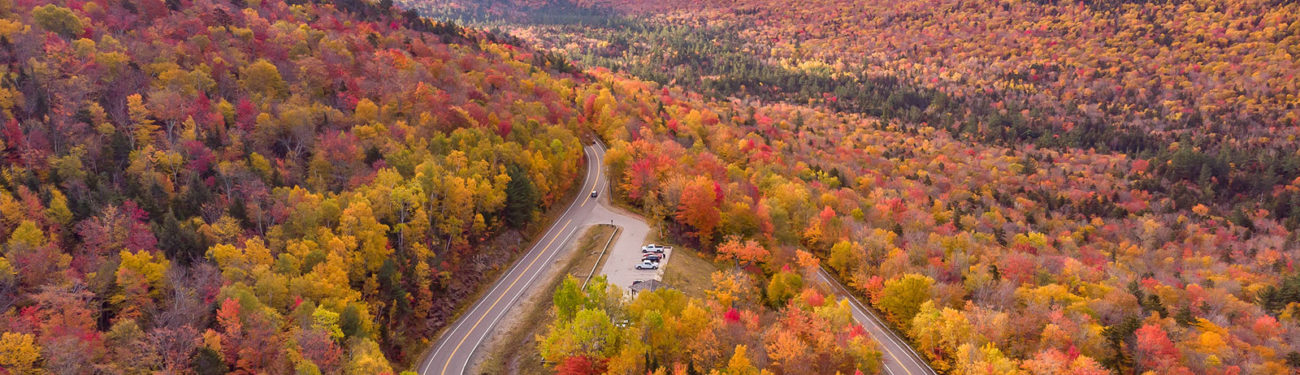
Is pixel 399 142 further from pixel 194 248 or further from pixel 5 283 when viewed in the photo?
pixel 5 283

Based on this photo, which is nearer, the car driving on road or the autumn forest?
the autumn forest

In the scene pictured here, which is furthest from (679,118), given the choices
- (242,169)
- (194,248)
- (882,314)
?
(194,248)

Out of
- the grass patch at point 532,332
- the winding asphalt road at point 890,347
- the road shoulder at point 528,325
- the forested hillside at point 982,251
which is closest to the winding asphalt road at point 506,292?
the road shoulder at point 528,325

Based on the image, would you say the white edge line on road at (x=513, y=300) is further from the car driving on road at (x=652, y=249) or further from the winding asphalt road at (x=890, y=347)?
the winding asphalt road at (x=890, y=347)

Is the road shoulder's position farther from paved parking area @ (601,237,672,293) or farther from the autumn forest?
paved parking area @ (601,237,672,293)

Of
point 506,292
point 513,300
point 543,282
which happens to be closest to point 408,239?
point 506,292

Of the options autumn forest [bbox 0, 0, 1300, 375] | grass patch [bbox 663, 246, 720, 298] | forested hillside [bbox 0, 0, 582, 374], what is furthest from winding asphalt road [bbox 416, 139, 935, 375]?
grass patch [bbox 663, 246, 720, 298]

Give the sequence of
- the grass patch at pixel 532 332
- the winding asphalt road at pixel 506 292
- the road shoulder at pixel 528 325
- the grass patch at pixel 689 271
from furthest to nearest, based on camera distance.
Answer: the grass patch at pixel 689 271 → the winding asphalt road at pixel 506 292 → the road shoulder at pixel 528 325 → the grass patch at pixel 532 332
